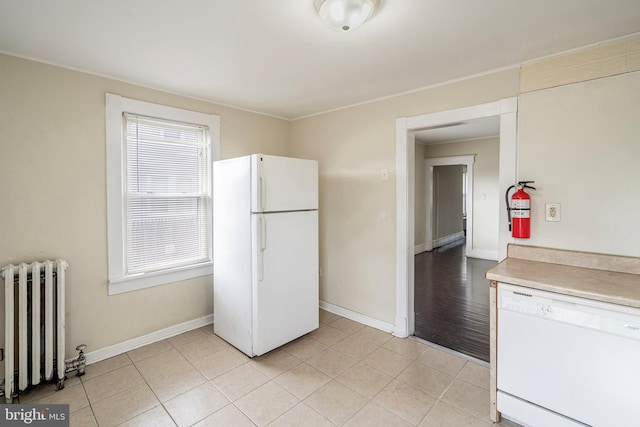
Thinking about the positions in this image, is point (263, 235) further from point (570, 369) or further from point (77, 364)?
point (570, 369)

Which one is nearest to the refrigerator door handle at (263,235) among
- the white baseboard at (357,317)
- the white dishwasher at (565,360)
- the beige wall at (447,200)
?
the white baseboard at (357,317)

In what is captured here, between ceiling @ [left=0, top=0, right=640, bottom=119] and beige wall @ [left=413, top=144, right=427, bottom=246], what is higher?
ceiling @ [left=0, top=0, right=640, bottom=119]

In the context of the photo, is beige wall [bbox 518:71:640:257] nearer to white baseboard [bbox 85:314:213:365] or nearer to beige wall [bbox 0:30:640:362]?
beige wall [bbox 0:30:640:362]

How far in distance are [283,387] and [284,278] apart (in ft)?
2.84

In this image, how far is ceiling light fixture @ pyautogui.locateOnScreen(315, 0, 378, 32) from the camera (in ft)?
4.71

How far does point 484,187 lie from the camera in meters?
6.14

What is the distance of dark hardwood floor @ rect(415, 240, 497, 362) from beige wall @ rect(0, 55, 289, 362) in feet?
9.13

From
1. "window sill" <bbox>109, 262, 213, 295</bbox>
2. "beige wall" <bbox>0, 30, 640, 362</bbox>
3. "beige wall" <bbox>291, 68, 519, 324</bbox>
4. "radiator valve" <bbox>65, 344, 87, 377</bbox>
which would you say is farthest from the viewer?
"beige wall" <bbox>291, 68, 519, 324</bbox>

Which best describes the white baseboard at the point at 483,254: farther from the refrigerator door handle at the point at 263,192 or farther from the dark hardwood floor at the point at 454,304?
the refrigerator door handle at the point at 263,192

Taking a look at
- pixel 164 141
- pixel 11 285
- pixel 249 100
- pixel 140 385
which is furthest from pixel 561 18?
pixel 11 285

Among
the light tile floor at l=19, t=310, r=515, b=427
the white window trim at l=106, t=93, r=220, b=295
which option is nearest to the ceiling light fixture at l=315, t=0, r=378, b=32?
the white window trim at l=106, t=93, r=220, b=295

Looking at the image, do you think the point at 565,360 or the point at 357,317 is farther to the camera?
the point at 357,317

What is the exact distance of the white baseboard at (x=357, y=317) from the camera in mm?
3048

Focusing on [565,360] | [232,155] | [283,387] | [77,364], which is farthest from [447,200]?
[77,364]
